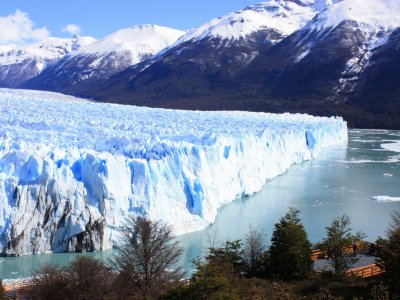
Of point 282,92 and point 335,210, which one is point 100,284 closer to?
point 335,210

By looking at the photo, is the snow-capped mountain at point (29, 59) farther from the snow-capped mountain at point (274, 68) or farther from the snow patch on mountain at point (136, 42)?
the snow-capped mountain at point (274, 68)

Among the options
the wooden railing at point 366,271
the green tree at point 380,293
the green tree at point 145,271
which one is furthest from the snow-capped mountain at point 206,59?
the green tree at point 380,293

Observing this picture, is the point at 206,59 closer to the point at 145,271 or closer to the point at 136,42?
the point at 136,42

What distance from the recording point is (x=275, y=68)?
85.5 m

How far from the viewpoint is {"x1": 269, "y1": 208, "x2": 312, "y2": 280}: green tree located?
9.23 meters

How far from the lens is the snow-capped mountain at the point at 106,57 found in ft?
417

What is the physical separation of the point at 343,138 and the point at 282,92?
3506 cm

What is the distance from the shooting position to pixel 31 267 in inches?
424

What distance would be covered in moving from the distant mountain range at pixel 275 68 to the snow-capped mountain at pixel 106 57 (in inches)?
19.5

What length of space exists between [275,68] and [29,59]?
10562cm

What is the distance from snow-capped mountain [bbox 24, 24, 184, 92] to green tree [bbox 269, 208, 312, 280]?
112 metres

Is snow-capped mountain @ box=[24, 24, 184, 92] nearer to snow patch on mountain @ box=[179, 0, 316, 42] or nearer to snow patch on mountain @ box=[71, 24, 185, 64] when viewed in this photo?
snow patch on mountain @ box=[71, 24, 185, 64]

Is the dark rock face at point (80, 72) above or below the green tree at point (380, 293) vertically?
above

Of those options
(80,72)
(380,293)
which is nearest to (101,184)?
(380,293)
